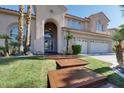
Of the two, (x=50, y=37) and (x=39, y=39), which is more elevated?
(x=50, y=37)

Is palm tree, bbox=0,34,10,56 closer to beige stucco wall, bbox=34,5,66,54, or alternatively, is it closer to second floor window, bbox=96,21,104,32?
beige stucco wall, bbox=34,5,66,54

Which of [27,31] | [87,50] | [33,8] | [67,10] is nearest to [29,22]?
[27,31]

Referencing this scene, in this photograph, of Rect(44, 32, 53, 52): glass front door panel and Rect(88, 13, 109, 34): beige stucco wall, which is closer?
Rect(44, 32, 53, 52): glass front door panel

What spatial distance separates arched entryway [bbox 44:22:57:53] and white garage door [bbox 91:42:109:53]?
6.16 m

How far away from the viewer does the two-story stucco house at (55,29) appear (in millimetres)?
18309

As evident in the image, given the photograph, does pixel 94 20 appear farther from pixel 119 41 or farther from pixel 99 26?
pixel 119 41

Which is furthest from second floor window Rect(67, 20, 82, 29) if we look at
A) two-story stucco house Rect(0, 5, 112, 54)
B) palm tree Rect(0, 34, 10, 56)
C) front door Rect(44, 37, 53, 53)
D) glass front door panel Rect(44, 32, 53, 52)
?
palm tree Rect(0, 34, 10, 56)

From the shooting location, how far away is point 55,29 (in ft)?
72.2

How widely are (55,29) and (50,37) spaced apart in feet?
4.66

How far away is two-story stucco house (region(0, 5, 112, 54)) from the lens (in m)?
18.3

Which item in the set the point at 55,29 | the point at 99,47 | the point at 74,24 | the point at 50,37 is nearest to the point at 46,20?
A: the point at 55,29

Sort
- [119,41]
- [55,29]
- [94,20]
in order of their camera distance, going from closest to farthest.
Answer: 1. [119,41]
2. [55,29]
3. [94,20]

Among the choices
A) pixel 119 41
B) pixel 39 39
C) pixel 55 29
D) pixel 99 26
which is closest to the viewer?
pixel 119 41
